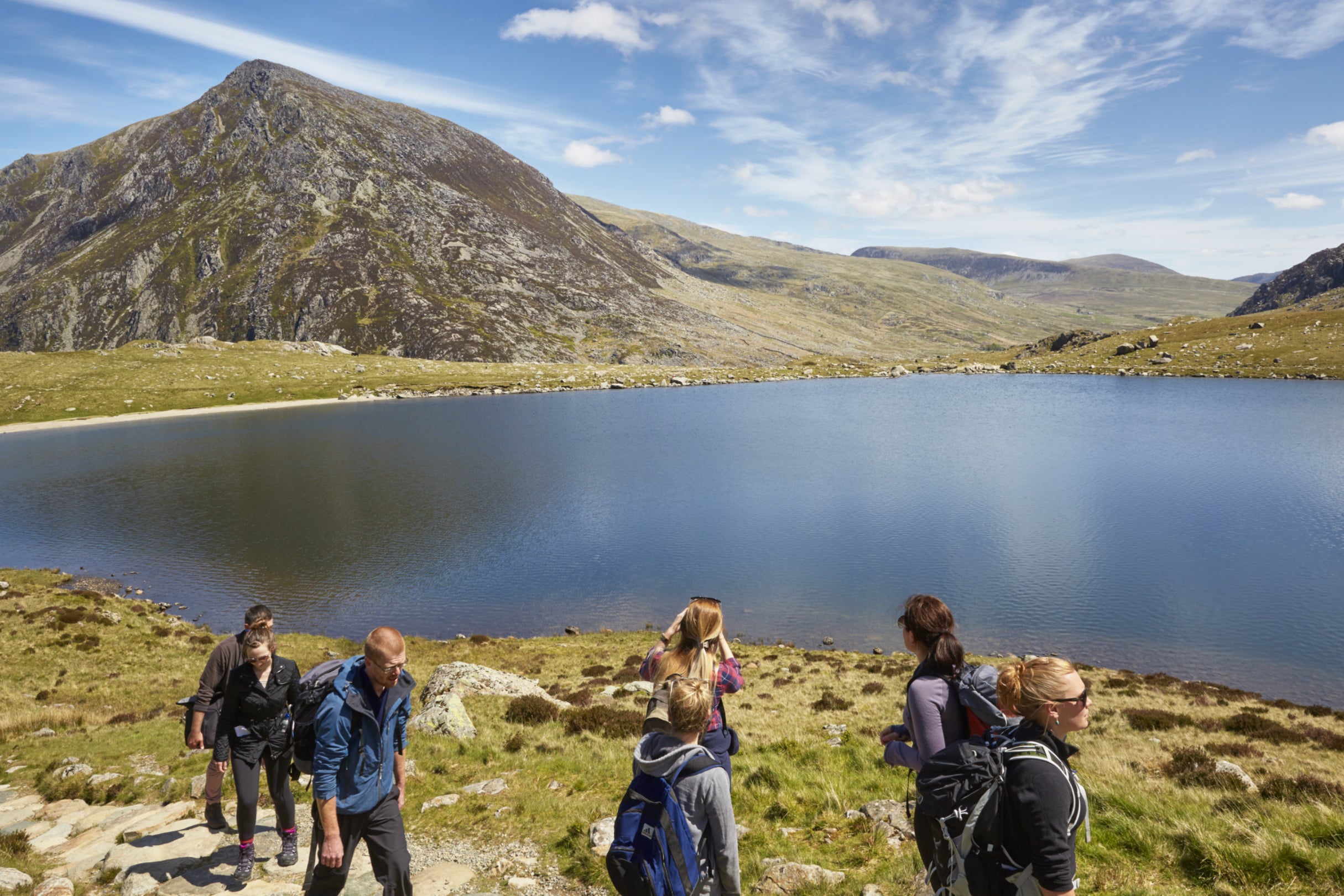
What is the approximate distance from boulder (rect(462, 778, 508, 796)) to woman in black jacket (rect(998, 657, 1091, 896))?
10377 mm

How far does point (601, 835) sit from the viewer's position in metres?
10.3

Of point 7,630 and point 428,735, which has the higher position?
point 428,735

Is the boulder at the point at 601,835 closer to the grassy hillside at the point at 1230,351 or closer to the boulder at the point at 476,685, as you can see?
the boulder at the point at 476,685

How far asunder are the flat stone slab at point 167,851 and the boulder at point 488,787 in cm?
405

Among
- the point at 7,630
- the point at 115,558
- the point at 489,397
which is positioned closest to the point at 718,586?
the point at 7,630

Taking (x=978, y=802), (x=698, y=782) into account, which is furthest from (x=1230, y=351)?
(x=698, y=782)

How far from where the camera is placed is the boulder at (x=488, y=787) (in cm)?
1259

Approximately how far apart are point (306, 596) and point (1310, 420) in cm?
10635

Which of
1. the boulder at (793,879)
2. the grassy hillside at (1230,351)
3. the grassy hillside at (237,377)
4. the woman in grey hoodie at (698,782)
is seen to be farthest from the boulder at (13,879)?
the grassy hillside at (1230,351)

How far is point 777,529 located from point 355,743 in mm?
41634

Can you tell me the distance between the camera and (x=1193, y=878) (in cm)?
821

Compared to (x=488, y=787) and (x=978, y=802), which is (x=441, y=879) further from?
(x=978, y=802)

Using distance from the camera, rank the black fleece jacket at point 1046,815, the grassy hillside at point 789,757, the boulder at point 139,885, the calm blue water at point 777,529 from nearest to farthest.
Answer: the black fleece jacket at point 1046,815 < the grassy hillside at point 789,757 < the boulder at point 139,885 < the calm blue water at point 777,529

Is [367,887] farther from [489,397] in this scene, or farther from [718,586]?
[489,397]
